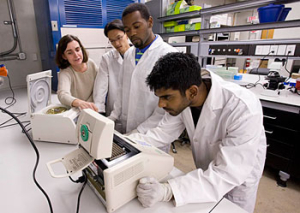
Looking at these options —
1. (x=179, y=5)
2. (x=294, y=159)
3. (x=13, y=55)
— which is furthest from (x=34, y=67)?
(x=294, y=159)

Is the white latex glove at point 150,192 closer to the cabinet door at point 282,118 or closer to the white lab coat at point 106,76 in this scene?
the white lab coat at point 106,76

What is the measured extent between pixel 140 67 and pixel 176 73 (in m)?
0.55

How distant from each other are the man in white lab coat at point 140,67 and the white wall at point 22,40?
210 cm

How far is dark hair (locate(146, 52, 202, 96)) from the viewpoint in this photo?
77 cm

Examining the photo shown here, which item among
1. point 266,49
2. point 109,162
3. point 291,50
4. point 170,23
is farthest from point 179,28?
point 109,162

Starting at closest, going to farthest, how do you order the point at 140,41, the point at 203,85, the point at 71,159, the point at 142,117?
1. the point at 71,159
2. the point at 203,85
3. the point at 140,41
4. the point at 142,117

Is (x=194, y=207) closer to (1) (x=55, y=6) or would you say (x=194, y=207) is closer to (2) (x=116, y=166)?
(2) (x=116, y=166)

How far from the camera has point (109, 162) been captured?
65 centimetres

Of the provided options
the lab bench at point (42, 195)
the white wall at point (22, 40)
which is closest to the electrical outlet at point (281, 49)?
the lab bench at point (42, 195)

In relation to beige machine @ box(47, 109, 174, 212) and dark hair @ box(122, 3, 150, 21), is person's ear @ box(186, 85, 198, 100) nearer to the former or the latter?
beige machine @ box(47, 109, 174, 212)

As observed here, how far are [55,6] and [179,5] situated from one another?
155cm

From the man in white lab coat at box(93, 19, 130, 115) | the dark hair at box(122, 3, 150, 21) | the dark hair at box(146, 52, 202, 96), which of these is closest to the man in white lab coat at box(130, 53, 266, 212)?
the dark hair at box(146, 52, 202, 96)

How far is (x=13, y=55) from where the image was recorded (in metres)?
2.60

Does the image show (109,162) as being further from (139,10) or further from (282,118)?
(282,118)
